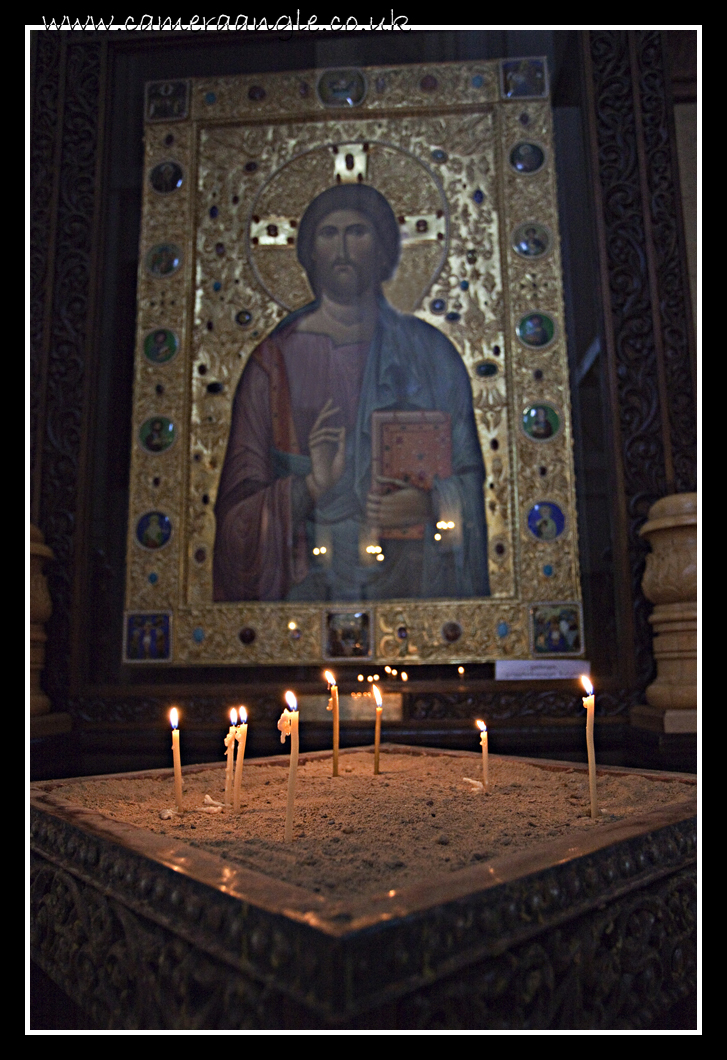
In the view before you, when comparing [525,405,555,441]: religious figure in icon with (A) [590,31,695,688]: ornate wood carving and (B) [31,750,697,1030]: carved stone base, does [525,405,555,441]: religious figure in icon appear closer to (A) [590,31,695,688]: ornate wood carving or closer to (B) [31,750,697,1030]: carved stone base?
(A) [590,31,695,688]: ornate wood carving

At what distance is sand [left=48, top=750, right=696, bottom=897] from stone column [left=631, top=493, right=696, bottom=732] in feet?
4.74

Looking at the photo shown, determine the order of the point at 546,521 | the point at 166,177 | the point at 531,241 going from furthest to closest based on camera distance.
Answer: the point at 166,177 → the point at 531,241 → the point at 546,521

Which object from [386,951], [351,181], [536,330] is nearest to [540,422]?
[536,330]

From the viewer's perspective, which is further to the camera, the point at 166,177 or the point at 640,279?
the point at 166,177

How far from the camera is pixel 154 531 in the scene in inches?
160

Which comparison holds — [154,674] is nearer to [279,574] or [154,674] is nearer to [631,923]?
[279,574]

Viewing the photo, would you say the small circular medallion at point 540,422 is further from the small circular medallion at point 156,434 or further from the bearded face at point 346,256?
the small circular medallion at point 156,434

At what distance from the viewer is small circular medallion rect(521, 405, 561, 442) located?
396 centimetres

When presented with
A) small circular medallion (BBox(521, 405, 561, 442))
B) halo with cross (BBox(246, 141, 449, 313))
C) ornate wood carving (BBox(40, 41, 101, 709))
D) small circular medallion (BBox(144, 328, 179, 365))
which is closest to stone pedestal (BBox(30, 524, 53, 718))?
ornate wood carving (BBox(40, 41, 101, 709))

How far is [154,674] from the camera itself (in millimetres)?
3934

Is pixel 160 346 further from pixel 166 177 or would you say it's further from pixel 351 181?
pixel 351 181

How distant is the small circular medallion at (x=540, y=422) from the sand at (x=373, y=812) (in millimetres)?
2171

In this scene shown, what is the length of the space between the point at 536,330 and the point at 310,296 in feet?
4.24

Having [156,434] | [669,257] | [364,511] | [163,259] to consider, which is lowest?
[364,511]
